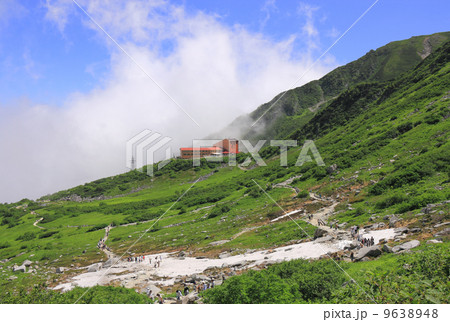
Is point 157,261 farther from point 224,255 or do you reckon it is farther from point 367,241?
point 367,241

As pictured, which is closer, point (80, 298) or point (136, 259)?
point (80, 298)

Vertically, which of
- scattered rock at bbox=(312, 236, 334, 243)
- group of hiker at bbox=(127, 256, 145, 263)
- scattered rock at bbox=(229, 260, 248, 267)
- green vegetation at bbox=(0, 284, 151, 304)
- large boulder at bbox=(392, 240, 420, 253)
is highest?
large boulder at bbox=(392, 240, 420, 253)

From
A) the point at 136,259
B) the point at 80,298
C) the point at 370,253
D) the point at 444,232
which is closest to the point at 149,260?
the point at 136,259

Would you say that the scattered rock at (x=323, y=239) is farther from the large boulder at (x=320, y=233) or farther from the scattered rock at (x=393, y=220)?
the scattered rock at (x=393, y=220)

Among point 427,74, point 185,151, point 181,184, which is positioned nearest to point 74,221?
point 181,184

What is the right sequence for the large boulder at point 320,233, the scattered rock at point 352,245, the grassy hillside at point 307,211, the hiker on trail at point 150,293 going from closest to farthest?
the grassy hillside at point 307,211 < the scattered rock at point 352,245 < the hiker on trail at point 150,293 < the large boulder at point 320,233

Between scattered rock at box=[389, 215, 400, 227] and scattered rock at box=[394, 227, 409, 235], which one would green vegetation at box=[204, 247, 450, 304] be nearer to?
scattered rock at box=[394, 227, 409, 235]

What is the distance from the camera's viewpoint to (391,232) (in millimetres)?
21250

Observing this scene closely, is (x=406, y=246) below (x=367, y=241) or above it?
above

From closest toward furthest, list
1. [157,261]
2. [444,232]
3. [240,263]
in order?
1. [444,232]
2. [240,263]
3. [157,261]

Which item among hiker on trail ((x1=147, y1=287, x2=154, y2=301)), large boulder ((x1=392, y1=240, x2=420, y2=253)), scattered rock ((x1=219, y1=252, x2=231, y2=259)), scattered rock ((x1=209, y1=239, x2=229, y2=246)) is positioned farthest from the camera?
scattered rock ((x1=209, y1=239, x2=229, y2=246))

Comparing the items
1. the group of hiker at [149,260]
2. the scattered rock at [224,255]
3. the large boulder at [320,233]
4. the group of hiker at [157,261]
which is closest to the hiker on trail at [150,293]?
the scattered rock at [224,255]

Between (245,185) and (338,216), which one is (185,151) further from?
(338,216)

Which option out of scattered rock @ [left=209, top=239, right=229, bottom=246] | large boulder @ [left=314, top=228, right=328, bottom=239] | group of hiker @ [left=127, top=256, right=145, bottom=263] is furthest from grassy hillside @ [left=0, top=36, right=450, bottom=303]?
group of hiker @ [left=127, top=256, right=145, bottom=263]
